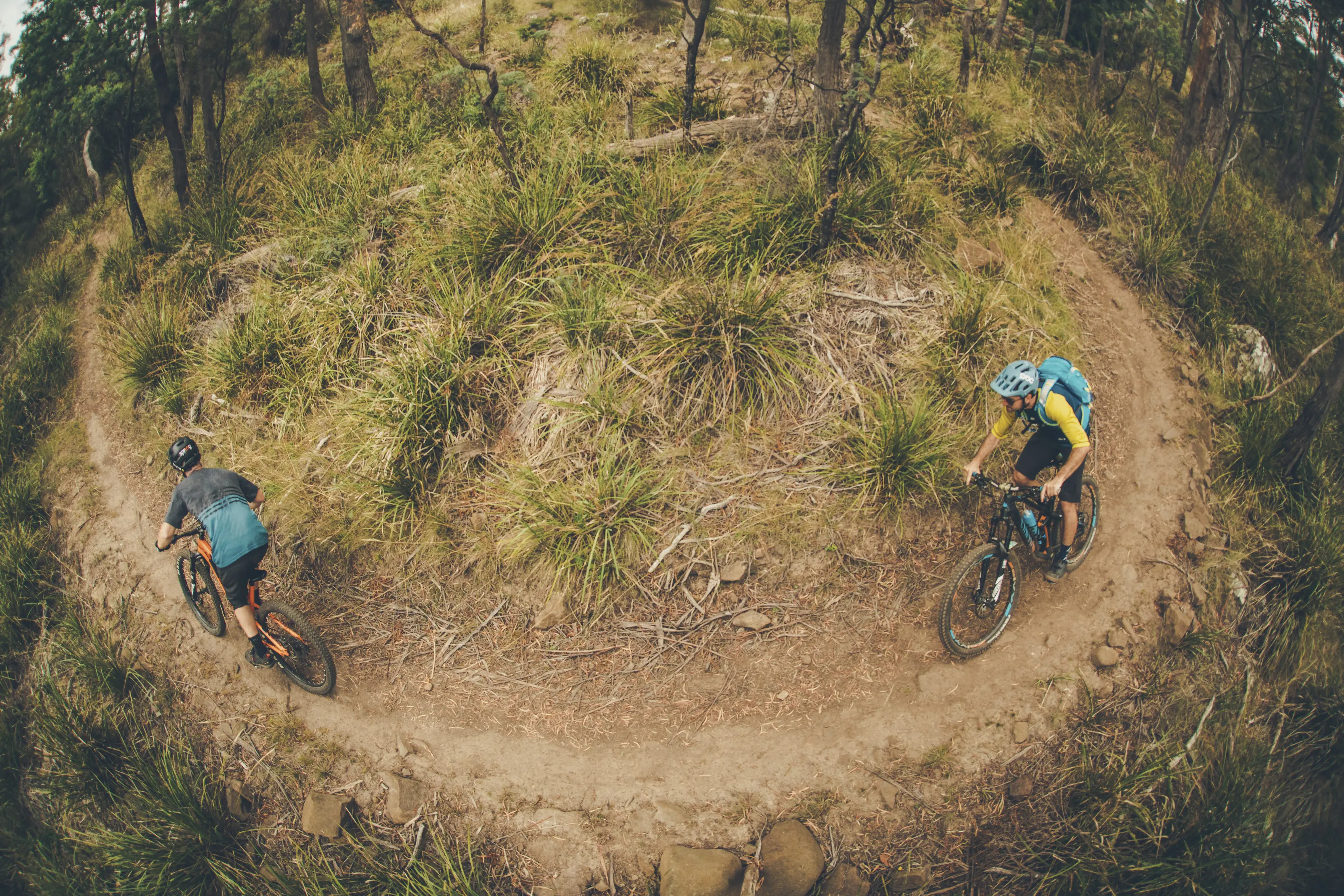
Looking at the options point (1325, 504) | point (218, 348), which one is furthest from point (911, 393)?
point (218, 348)

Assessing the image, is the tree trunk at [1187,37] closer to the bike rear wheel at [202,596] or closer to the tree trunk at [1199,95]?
the tree trunk at [1199,95]

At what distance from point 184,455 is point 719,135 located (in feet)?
23.0

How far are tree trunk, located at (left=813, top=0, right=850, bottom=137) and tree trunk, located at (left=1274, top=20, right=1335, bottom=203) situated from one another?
8836 millimetres

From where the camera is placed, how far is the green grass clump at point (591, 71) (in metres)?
9.81

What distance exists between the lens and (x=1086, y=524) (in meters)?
6.59

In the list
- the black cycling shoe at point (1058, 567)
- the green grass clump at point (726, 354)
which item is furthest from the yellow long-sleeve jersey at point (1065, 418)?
the green grass clump at point (726, 354)

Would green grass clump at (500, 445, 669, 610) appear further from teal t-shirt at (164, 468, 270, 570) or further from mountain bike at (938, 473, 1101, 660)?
mountain bike at (938, 473, 1101, 660)

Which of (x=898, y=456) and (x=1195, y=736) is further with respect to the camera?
(x=898, y=456)

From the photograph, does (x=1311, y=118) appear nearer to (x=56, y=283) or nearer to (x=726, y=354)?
(x=726, y=354)

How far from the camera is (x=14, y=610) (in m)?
8.05

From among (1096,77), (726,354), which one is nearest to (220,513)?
(726,354)

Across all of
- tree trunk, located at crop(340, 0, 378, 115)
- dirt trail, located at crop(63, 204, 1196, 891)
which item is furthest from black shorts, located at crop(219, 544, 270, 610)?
tree trunk, located at crop(340, 0, 378, 115)

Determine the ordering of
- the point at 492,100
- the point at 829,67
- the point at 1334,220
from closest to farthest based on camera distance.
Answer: the point at 492,100
the point at 829,67
the point at 1334,220

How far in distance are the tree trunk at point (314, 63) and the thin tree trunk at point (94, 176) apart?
6.18m
